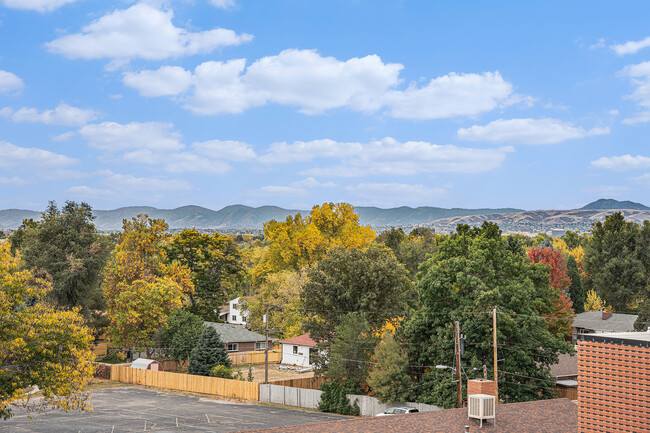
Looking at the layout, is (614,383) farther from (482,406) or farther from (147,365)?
(147,365)


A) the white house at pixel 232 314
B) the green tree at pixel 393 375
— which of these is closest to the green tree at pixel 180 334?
the green tree at pixel 393 375

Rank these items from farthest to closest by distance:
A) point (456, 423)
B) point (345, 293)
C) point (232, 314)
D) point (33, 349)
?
point (232, 314) → point (345, 293) → point (33, 349) → point (456, 423)

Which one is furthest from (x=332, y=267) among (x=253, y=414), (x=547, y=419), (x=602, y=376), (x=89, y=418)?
(x=602, y=376)

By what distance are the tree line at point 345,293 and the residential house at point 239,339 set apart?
2.75 metres

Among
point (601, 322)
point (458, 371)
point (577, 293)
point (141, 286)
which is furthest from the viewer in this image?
point (577, 293)

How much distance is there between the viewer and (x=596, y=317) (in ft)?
291

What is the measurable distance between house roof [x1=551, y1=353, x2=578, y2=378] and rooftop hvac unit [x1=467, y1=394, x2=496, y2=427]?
33914 mm

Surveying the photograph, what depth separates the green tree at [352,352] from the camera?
50688 mm

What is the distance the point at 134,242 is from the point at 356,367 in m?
35.3

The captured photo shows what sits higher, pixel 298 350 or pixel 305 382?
pixel 298 350

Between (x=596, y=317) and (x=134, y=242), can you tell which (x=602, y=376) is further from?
(x=596, y=317)

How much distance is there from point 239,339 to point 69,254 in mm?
25620

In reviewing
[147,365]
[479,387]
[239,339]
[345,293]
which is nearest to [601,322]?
[345,293]

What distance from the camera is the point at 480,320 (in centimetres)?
4141
